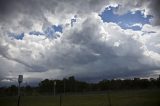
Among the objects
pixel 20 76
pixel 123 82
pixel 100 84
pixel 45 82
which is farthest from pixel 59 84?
pixel 20 76

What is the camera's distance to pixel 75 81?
137500mm

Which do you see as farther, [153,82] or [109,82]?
[109,82]

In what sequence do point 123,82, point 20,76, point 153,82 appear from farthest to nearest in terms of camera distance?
1. point 123,82
2. point 153,82
3. point 20,76

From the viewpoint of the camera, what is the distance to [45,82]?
137m

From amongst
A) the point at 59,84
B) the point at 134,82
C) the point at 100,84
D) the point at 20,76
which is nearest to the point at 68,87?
the point at 59,84

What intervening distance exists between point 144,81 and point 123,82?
75.9 feet

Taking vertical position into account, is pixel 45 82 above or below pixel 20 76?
above

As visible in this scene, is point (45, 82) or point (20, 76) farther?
point (45, 82)

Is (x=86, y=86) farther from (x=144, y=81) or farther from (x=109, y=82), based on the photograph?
(x=144, y=81)

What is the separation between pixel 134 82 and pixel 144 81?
9.43 meters

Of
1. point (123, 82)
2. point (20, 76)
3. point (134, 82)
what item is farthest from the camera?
point (123, 82)

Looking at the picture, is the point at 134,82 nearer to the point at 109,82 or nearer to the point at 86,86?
the point at 109,82

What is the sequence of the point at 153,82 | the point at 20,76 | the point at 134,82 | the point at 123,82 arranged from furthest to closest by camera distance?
the point at 123,82 → the point at 134,82 → the point at 153,82 → the point at 20,76

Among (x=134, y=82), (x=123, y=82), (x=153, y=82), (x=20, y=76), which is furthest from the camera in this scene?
(x=123, y=82)
